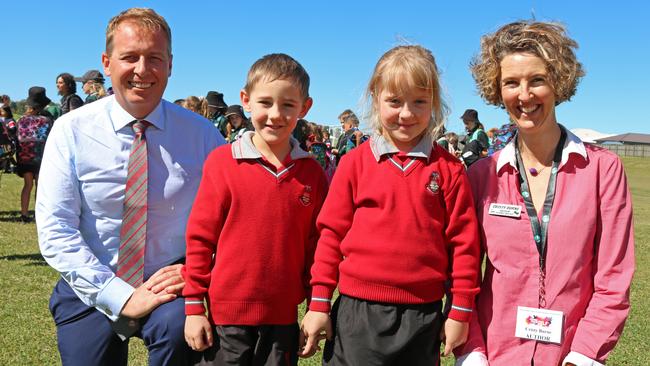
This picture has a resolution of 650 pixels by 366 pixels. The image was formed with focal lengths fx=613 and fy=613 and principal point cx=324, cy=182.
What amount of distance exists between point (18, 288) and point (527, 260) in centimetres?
531

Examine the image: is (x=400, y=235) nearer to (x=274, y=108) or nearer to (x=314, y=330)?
(x=314, y=330)

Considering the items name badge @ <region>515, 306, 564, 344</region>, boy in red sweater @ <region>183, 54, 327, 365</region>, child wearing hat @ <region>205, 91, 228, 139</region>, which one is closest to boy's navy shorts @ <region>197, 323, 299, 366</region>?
boy in red sweater @ <region>183, 54, 327, 365</region>

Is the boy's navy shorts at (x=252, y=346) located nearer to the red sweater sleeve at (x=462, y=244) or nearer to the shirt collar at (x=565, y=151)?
the red sweater sleeve at (x=462, y=244)

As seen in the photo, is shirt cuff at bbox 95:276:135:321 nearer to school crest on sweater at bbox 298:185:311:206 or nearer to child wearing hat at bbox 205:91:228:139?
school crest on sweater at bbox 298:185:311:206

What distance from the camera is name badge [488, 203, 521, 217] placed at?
7.41 ft

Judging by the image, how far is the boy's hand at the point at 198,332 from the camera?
2.31 meters

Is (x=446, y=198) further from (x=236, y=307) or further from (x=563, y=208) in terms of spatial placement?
(x=236, y=307)

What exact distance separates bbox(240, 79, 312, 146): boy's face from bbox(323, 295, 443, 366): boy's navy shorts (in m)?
0.70

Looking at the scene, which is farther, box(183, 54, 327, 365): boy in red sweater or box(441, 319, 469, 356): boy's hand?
box(183, 54, 327, 365): boy in red sweater

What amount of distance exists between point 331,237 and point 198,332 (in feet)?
2.02

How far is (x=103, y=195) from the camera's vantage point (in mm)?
2551

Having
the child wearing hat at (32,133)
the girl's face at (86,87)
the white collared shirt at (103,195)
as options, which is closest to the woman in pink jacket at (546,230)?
the white collared shirt at (103,195)

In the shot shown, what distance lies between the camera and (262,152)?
247 centimetres

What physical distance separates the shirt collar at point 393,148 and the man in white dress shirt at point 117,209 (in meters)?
0.83
